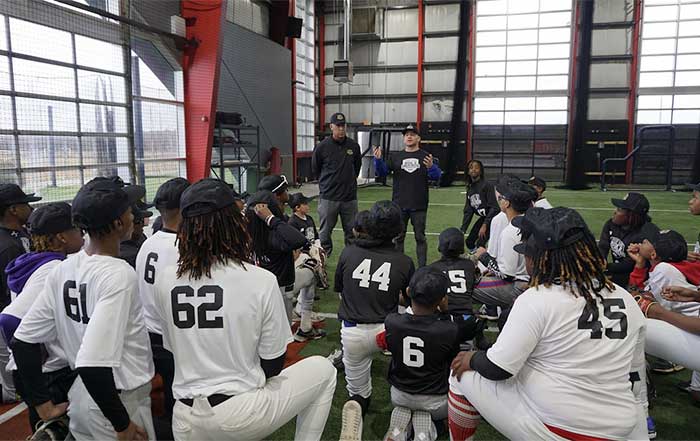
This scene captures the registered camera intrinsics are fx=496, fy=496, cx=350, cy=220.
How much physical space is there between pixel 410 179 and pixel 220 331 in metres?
4.73

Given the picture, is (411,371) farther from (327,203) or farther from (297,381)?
(327,203)

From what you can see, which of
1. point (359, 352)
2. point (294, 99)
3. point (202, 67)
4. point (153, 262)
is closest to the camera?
point (153, 262)

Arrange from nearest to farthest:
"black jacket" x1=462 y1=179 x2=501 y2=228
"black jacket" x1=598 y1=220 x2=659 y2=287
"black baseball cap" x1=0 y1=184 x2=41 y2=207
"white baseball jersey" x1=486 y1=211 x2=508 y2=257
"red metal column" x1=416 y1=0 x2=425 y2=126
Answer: "black baseball cap" x1=0 y1=184 x2=41 y2=207 < "black jacket" x1=598 y1=220 x2=659 y2=287 < "white baseball jersey" x1=486 y1=211 x2=508 y2=257 < "black jacket" x1=462 y1=179 x2=501 y2=228 < "red metal column" x1=416 y1=0 x2=425 y2=126

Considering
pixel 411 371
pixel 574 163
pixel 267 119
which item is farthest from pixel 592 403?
pixel 574 163

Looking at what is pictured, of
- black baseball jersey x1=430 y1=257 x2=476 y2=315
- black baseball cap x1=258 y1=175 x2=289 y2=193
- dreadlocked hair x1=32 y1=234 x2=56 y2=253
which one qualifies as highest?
black baseball cap x1=258 y1=175 x2=289 y2=193

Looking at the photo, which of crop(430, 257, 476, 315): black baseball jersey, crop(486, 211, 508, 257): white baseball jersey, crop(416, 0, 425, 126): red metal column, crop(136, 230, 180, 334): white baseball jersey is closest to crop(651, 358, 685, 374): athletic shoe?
crop(486, 211, 508, 257): white baseball jersey

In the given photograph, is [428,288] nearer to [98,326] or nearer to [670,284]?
[98,326]

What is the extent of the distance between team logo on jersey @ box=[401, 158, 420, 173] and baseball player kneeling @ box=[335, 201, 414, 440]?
3162mm

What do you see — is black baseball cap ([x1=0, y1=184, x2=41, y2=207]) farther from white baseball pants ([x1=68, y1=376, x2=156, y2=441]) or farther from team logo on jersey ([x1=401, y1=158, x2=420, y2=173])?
team logo on jersey ([x1=401, y1=158, x2=420, y2=173])

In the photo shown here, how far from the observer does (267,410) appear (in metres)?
2.08

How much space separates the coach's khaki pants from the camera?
6.54 ft

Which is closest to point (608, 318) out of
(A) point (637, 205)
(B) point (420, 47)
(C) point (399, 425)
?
(C) point (399, 425)

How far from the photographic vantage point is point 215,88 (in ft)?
36.4

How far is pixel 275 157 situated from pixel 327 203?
11.7m
